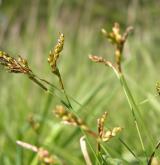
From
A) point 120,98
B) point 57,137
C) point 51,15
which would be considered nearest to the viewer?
point 57,137

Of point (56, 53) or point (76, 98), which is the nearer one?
point (56, 53)

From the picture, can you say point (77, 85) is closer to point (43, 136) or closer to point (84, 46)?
point (84, 46)

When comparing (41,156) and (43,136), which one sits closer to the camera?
(41,156)

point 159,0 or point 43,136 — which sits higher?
point 159,0

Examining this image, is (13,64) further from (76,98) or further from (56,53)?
(76,98)

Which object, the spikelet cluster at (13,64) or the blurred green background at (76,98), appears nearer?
the spikelet cluster at (13,64)

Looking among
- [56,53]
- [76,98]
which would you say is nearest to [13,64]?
[56,53]

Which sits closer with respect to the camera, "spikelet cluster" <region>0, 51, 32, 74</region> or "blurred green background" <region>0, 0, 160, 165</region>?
"spikelet cluster" <region>0, 51, 32, 74</region>

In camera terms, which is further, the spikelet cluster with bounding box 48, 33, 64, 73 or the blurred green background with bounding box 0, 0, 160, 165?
the blurred green background with bounding box 0, 0, 160, 165

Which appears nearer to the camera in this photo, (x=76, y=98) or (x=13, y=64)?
(x=13, y=64)

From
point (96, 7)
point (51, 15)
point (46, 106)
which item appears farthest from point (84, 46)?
point (96, 7)

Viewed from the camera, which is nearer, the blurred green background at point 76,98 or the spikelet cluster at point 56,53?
the spikelet cluster at point 56,53
